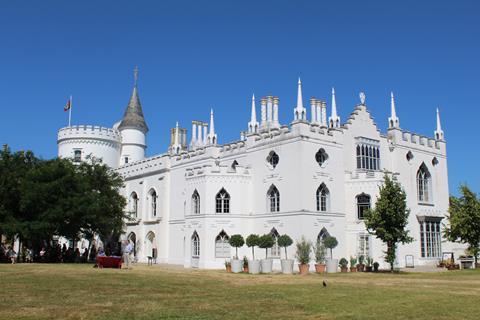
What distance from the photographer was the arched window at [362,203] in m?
39.3

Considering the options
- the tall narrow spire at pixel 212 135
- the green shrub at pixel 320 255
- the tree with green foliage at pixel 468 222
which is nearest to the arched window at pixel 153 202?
the tall narrow spire at pixel 212 135

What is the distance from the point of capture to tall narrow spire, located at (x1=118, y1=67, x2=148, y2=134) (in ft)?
203

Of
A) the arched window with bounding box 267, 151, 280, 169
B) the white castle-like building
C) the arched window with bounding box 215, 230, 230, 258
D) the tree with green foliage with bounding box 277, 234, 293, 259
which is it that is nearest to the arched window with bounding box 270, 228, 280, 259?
the white castle-like building

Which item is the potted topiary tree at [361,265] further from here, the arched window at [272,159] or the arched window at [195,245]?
the arched window at [195,245]

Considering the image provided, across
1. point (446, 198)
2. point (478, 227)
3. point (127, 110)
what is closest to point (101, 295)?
point (478, 227)

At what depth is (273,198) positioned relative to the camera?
3981 cm

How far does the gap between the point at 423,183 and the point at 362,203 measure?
9066 millimetres

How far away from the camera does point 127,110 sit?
63.4 meters

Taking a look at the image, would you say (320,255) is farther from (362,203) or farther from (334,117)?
(334,117)

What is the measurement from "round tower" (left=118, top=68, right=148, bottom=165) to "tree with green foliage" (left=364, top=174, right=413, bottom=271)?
3556cm

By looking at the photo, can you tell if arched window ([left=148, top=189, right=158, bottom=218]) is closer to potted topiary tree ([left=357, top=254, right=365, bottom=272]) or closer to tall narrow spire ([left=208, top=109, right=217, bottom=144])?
tall narrow spire ([left=208, top=109, right=217, bottom=144])

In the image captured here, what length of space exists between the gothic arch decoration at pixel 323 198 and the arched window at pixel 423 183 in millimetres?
10780

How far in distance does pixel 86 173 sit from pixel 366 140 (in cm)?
2341

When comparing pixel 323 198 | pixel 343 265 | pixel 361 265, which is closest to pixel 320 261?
pixel 343 265
